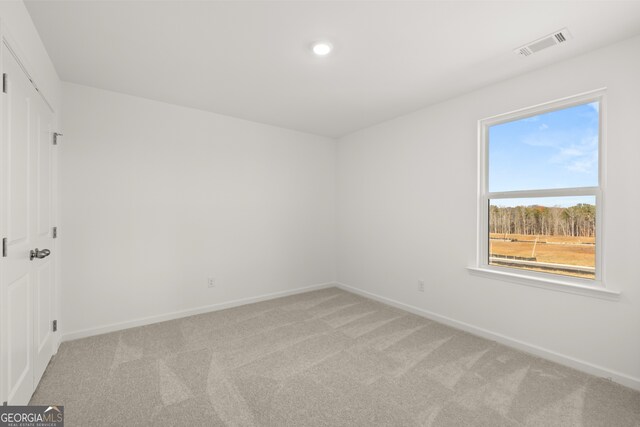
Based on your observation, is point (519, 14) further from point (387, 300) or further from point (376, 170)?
point (387, 300)

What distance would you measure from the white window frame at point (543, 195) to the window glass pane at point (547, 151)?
5cm

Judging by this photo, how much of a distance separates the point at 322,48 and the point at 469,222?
7.31ft

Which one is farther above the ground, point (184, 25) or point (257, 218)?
point (184, 25)

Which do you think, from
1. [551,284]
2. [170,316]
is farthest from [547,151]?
[170,316]

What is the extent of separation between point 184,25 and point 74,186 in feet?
6.56

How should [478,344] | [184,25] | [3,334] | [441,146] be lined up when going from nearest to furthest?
[3,334] < [184,25] < [478,344] < [441,146]

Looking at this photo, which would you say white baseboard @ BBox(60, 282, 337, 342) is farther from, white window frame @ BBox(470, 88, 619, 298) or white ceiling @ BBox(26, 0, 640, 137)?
white window frame @ BBox(470, 88, 619, 298)

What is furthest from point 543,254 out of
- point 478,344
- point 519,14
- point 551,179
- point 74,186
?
point 74,186

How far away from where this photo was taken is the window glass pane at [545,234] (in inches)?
94.0

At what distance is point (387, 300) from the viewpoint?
3934mm

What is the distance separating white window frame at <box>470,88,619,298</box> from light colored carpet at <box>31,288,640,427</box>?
666mm

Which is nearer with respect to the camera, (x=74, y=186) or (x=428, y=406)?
(x=428, y=406)

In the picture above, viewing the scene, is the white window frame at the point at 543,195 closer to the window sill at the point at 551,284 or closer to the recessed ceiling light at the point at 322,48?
the window sill at the point at 551,284

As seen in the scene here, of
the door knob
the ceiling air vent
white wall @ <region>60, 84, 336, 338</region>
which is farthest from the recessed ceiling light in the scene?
the door knob
